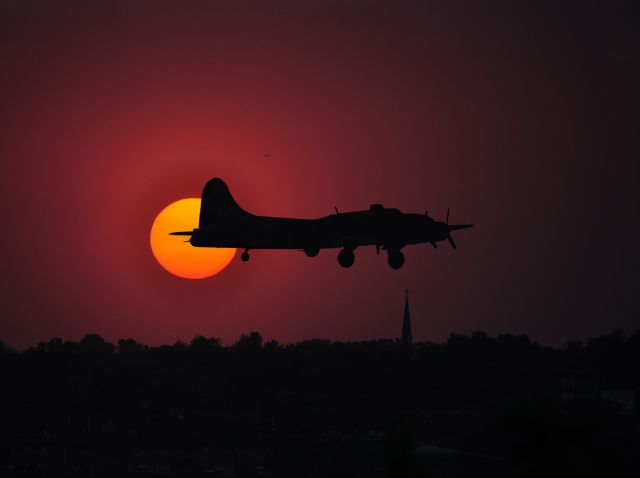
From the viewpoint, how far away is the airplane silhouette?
76438 millimetres

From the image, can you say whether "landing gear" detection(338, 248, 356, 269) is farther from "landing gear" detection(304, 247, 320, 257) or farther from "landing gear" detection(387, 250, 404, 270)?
"landing gear" detection(387, 250, 404, 270)

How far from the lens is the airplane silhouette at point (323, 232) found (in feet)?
251

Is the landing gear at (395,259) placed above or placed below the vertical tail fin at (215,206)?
below

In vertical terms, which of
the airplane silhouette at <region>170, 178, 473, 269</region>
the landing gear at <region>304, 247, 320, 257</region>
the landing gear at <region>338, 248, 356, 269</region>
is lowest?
the landing gear at <region>338, 248, 356, 269</region>

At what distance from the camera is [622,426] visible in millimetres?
176125

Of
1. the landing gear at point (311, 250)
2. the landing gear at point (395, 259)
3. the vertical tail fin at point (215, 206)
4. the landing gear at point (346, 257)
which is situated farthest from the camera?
the vertical tail fin at point (215, 206)

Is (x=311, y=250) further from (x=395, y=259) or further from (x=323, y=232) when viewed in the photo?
(x=395, y=259)

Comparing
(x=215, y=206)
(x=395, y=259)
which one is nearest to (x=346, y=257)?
(x=395, y=259)

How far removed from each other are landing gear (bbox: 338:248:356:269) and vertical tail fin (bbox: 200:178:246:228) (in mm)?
6801

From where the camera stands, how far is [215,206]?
7956 centimetres

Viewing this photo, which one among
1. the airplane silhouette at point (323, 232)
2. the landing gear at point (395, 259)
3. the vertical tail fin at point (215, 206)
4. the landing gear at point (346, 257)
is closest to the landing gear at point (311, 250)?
the airplane silhouette at point (323, 232)

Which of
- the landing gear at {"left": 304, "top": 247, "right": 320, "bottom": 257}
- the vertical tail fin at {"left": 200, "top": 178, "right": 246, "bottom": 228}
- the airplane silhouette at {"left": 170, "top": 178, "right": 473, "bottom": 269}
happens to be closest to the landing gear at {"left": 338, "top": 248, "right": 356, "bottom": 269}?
the airplane silhouette at {"left": 170, "top": 178, "right": 473, "bottom": 269}

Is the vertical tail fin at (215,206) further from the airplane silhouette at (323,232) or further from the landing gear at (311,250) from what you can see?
the landing gear at (311,250)

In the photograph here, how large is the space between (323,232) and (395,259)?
451 cm
